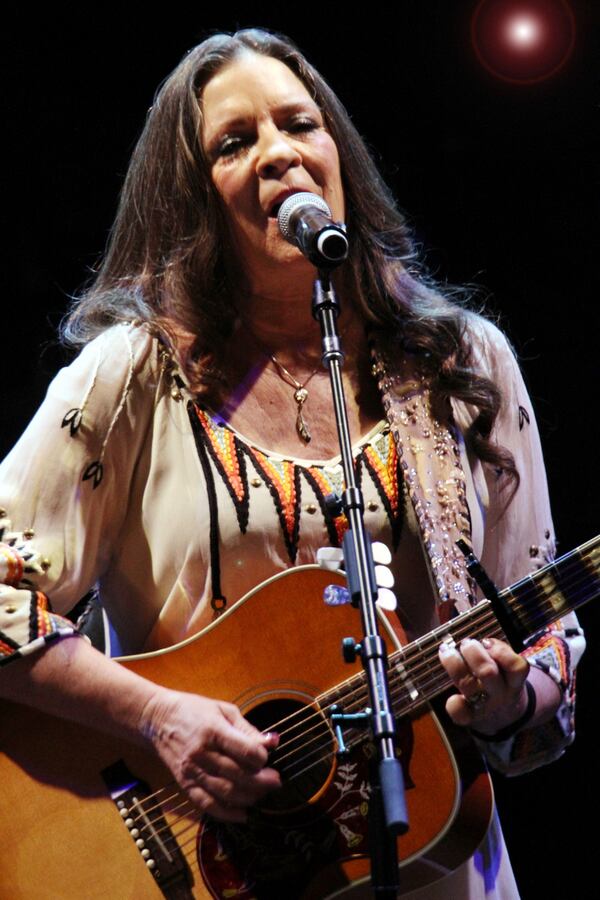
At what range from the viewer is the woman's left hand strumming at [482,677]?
185cm

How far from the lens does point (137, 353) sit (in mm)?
2291

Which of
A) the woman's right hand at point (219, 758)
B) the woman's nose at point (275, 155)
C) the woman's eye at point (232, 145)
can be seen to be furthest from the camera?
the woman's eye at point (232, 145)

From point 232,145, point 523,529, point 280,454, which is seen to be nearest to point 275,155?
point 232,145

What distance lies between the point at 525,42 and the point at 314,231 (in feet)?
6.00

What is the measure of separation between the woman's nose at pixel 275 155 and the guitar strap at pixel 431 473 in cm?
47

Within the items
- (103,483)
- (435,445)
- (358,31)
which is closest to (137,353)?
(103,483)

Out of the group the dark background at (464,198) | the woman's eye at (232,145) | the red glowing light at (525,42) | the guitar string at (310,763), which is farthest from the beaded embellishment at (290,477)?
the red glowing light at (525,42)

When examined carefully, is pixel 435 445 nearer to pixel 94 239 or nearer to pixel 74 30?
pixel 94 239

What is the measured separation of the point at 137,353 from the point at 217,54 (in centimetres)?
74

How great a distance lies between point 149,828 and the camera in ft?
6.48

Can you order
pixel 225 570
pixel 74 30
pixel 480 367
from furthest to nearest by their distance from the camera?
1. pixel 74 30
2. pixel 480 367
3. pixel 225 570

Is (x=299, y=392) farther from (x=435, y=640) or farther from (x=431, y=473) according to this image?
(x=435, y=640)

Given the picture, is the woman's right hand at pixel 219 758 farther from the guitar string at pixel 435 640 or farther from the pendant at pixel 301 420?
the pendant at pixel 301 420

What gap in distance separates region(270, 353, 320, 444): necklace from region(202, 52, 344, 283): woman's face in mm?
214
